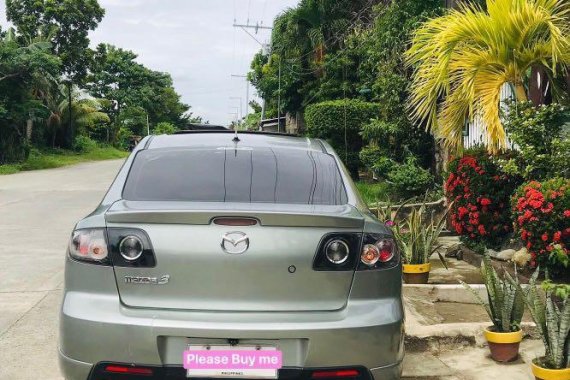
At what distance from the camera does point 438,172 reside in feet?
34.6

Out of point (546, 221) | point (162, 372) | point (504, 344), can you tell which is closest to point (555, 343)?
point (504, 344)

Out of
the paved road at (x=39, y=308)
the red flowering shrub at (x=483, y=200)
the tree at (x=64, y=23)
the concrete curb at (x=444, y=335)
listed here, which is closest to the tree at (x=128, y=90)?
the tree at (x=64, y=23)

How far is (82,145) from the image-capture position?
1603 inches

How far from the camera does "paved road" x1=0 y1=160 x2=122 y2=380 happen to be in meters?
3.93

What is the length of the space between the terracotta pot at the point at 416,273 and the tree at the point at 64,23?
102ft

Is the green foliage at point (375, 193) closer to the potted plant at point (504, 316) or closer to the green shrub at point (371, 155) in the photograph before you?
the green shrub at point (371, 155)

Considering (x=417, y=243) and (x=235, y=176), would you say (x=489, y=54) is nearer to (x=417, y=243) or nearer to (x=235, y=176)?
(x=417, y=243)

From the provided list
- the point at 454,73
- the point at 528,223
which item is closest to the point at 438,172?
the point at 454,73

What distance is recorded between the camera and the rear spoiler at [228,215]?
8.41 ft

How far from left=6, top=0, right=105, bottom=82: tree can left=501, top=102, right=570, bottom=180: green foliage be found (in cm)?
3122

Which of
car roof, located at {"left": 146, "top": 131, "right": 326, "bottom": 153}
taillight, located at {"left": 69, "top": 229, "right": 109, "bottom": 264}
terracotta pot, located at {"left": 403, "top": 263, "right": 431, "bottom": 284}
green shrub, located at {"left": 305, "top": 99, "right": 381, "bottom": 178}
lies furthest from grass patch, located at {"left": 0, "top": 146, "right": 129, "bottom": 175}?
taillight, located at {"left": 69, "top": 229, "right": 109, "bottom": 264}

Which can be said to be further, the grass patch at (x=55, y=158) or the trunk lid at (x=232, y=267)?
the grass patch at (x=55, y=158)

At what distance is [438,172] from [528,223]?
226 inches

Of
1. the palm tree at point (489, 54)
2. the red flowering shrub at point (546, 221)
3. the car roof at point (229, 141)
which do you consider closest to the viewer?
the car roof at point (229, 141)
